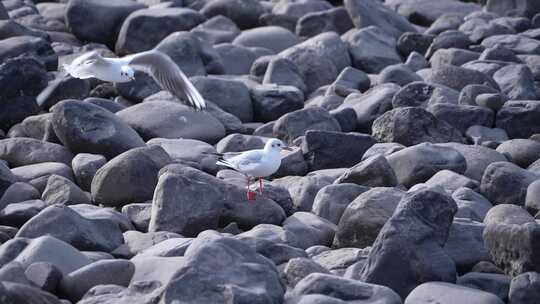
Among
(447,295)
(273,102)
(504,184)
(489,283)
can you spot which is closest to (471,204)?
(504,184)

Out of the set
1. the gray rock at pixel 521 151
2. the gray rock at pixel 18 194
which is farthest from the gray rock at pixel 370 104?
the gray rock at pixel 18 194

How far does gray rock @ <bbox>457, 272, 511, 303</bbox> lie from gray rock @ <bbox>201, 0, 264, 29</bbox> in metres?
11.1

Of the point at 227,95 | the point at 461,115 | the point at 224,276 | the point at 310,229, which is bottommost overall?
the point at 227,95

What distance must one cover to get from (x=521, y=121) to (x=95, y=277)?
22.1 ft

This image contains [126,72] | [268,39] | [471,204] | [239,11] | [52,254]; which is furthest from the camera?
[239,11]

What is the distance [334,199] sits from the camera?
9.75 meters

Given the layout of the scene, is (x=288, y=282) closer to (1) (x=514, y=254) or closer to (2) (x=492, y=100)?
(1) (x=514, y=254)

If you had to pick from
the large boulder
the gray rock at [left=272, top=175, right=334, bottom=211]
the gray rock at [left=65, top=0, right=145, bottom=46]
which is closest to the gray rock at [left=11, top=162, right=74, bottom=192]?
the gray rock at [left=272, top=175, right=334, bottom=211]

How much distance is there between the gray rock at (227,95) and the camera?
535 inches

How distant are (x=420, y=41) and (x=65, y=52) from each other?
5.25 metres

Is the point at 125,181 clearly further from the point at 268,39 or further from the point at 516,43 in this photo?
the point at 516,43

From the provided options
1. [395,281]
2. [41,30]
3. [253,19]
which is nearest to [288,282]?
[395,281]

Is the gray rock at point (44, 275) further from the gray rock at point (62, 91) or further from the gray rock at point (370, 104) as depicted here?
the gray rock at point (370, 104)

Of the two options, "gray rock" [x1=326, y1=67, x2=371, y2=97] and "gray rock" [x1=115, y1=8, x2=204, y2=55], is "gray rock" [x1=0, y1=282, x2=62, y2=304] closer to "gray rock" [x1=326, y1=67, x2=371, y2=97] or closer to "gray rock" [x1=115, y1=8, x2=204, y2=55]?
"gray rock" [x1=326, y1=67, x2=371, y2=97]
